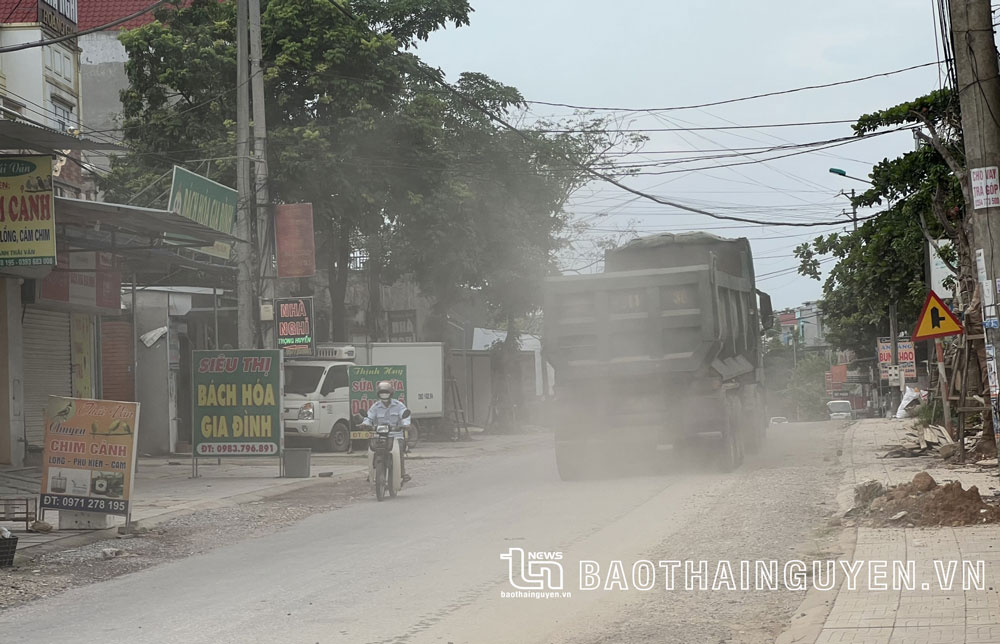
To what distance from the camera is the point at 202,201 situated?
1925cm

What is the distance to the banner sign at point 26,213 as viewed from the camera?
15234 mm

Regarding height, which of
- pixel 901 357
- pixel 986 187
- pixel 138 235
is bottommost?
pixel 901 357

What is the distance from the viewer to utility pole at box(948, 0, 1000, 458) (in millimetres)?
10547

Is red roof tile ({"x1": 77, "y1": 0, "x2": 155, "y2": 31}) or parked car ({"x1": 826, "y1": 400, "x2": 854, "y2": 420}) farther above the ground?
red roof tile ({"x1": 77, "y1": 0, "x2": 155, "y2": 31})

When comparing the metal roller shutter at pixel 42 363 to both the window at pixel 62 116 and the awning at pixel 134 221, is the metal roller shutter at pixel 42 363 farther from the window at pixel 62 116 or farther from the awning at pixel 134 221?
the window at pixel 62 116

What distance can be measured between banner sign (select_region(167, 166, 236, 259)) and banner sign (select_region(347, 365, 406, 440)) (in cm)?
761

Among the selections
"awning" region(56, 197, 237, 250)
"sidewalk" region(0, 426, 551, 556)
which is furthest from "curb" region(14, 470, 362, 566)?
"awning" region(56, 197, 237, 250)

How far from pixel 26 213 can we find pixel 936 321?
13.2 metres

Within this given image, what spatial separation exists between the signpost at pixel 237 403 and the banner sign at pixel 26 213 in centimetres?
509

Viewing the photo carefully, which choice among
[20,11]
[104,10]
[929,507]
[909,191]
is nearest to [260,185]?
[909,191]

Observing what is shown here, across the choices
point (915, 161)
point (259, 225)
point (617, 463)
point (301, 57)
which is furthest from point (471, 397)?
point (915, 161)

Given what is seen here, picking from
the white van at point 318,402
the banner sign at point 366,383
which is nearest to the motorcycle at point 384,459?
the banner sign at point 366,383

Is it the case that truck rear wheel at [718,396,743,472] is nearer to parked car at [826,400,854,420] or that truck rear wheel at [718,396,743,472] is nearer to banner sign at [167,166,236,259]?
banner sign at [167,166,236,259]

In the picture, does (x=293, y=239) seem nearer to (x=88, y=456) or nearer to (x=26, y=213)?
(x=26, y=213)
